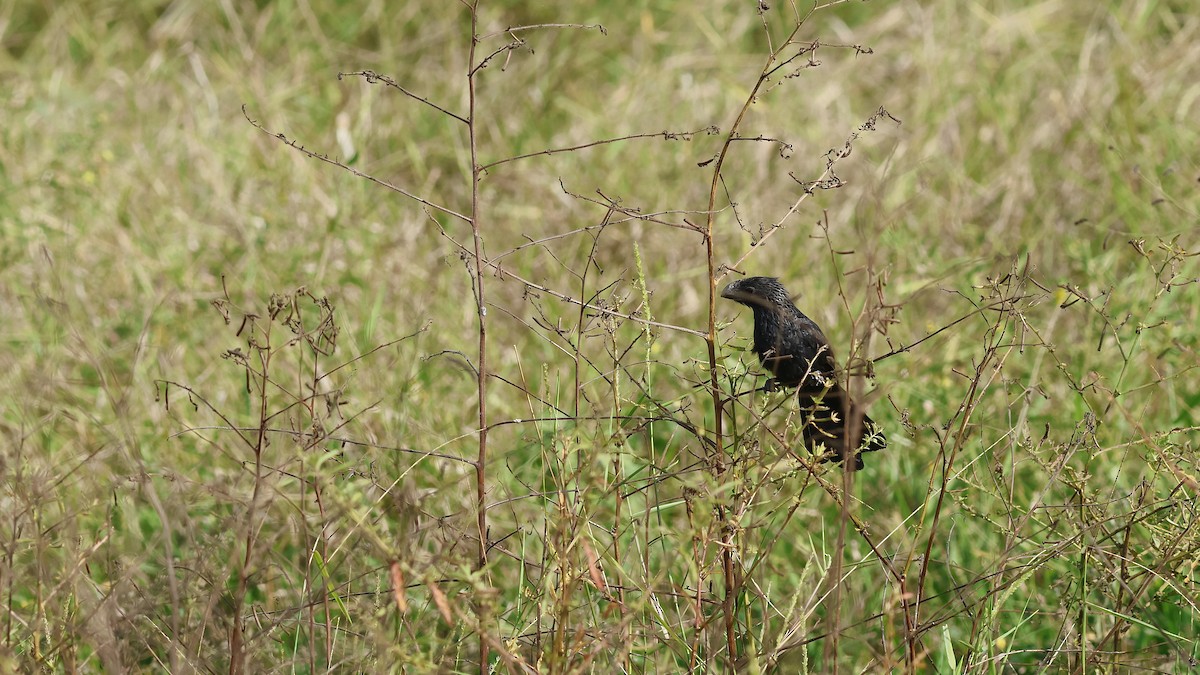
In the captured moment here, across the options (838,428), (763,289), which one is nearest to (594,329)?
(763,289)

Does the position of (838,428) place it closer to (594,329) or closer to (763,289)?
(763,289)

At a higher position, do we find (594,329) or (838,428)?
(594,329)

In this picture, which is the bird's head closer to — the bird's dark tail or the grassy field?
the grassy field

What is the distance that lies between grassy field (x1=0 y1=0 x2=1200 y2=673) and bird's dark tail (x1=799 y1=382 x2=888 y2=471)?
0.06 m

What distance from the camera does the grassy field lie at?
205 cm

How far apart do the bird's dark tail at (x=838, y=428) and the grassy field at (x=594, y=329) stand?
6 cm

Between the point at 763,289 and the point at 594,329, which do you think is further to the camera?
the point at 594,329

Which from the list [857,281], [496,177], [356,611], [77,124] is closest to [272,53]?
[77,124]

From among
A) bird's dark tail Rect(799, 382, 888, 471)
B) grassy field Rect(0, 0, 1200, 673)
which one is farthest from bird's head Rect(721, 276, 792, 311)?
bird's dark tail Rect(799, 382, 888, 471)

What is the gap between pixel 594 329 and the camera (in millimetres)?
3092

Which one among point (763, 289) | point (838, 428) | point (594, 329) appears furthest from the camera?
point (594, 329)

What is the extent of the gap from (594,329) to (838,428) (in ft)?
2.82

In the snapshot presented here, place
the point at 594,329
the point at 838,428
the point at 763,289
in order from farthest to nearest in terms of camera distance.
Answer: the point at 594,329
the point at 763,289
the point at 838,428

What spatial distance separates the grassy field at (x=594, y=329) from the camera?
6.72ft
